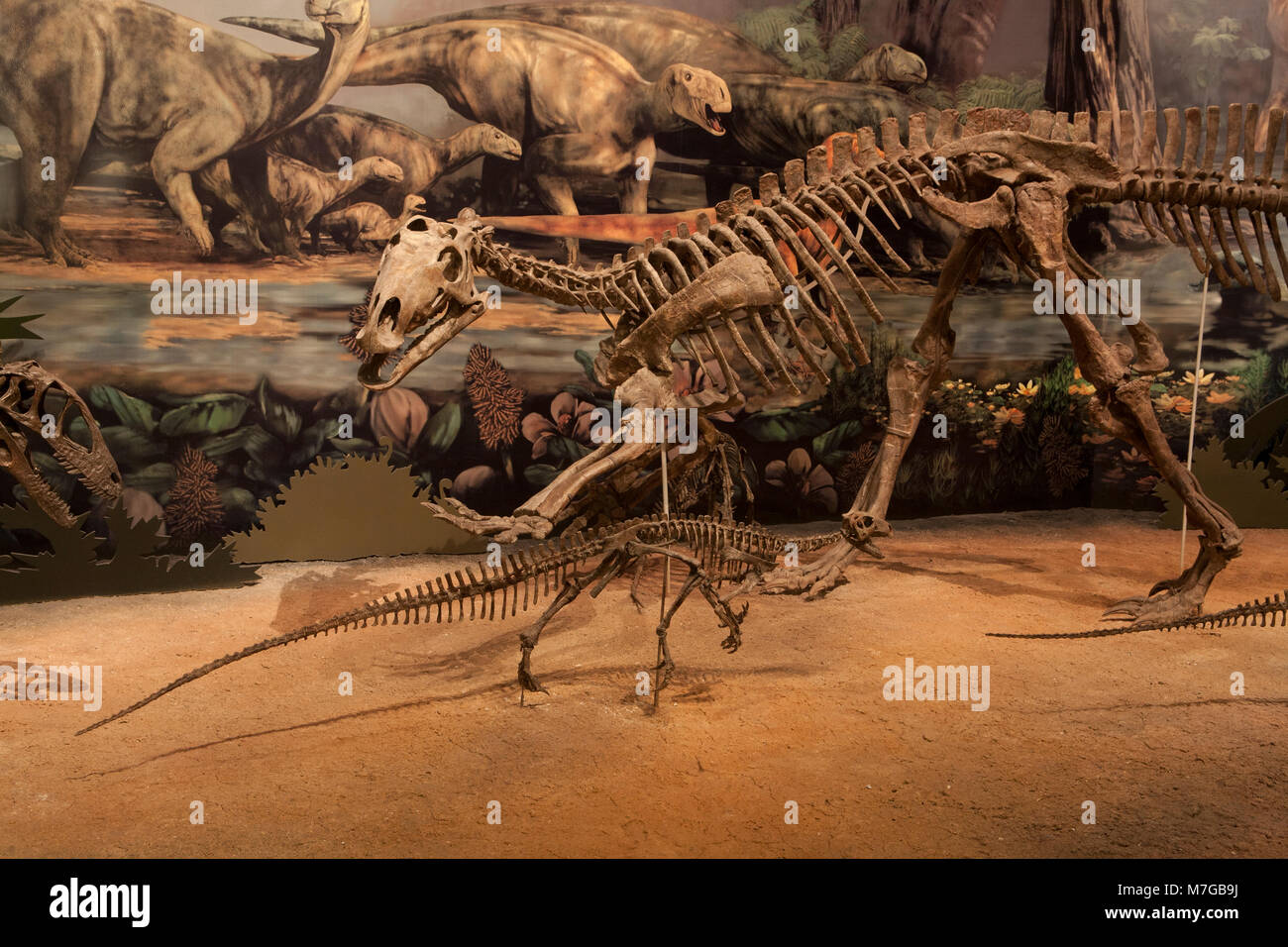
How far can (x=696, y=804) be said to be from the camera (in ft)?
12.8

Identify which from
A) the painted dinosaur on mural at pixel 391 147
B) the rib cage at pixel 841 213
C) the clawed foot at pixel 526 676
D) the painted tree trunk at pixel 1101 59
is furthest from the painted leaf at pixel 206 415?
the painted tree trunk at pixel 1101 59

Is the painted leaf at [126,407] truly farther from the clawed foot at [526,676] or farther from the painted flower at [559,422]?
the clawed foot at [526,676]

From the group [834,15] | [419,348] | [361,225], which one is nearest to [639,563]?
[419,348]

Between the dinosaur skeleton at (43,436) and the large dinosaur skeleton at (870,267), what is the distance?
137 centimetres

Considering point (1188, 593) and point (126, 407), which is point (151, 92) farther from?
point (1188, 593)

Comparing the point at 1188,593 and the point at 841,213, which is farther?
the point at 1188,593

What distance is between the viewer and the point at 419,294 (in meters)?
4.27

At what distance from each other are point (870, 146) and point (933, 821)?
3885 millimetres

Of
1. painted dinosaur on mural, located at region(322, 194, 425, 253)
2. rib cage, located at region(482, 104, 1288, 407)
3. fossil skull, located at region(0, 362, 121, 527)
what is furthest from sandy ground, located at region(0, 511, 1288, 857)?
painted dinosaur on mural, located at region(322, 194, 425, 253)

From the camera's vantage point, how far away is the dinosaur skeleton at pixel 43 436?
4168 millimetres

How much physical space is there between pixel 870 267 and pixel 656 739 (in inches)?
123

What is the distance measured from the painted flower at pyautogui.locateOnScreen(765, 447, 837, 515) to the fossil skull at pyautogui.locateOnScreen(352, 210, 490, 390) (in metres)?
5.18

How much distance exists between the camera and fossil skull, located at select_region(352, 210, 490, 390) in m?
4.16

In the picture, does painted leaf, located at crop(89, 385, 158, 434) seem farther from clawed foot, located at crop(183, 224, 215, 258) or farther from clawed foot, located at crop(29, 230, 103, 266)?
clawed foot, located at crop(183, 224, 215, 258)
